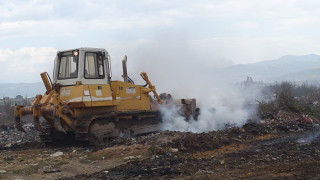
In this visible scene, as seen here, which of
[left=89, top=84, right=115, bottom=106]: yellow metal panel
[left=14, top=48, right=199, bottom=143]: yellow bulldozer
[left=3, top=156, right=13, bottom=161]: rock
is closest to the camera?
[left=3, top=156, right=13, bottom=161]: rock

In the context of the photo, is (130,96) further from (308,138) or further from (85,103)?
(308,138)

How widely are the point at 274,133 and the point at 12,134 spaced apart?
442 inches

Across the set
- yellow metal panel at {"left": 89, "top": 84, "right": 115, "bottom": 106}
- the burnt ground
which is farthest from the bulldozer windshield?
the burnt ground

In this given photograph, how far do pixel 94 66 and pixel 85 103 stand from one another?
4.65 ft

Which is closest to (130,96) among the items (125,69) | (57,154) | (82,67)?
(125,69)

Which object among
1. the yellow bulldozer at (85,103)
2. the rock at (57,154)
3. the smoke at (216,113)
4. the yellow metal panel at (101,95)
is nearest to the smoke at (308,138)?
the smoke at (216,113)

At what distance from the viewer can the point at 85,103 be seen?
43.0 ft

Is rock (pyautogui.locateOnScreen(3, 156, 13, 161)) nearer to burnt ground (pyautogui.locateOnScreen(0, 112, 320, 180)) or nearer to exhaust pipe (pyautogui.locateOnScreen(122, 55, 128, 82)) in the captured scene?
burnt ground (pyautogui.locateOnScreen(0, 112, 320, 180))

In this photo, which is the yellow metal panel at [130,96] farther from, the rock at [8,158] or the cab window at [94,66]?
the rock at [8,158]

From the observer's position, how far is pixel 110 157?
11.1 meters

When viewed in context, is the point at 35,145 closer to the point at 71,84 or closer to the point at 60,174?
the point at 71,84

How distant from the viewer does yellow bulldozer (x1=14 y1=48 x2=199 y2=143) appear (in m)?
13.1

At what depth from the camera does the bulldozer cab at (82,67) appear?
13555 mm

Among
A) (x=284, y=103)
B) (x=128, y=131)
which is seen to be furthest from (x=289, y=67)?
(x=128, y=131)
